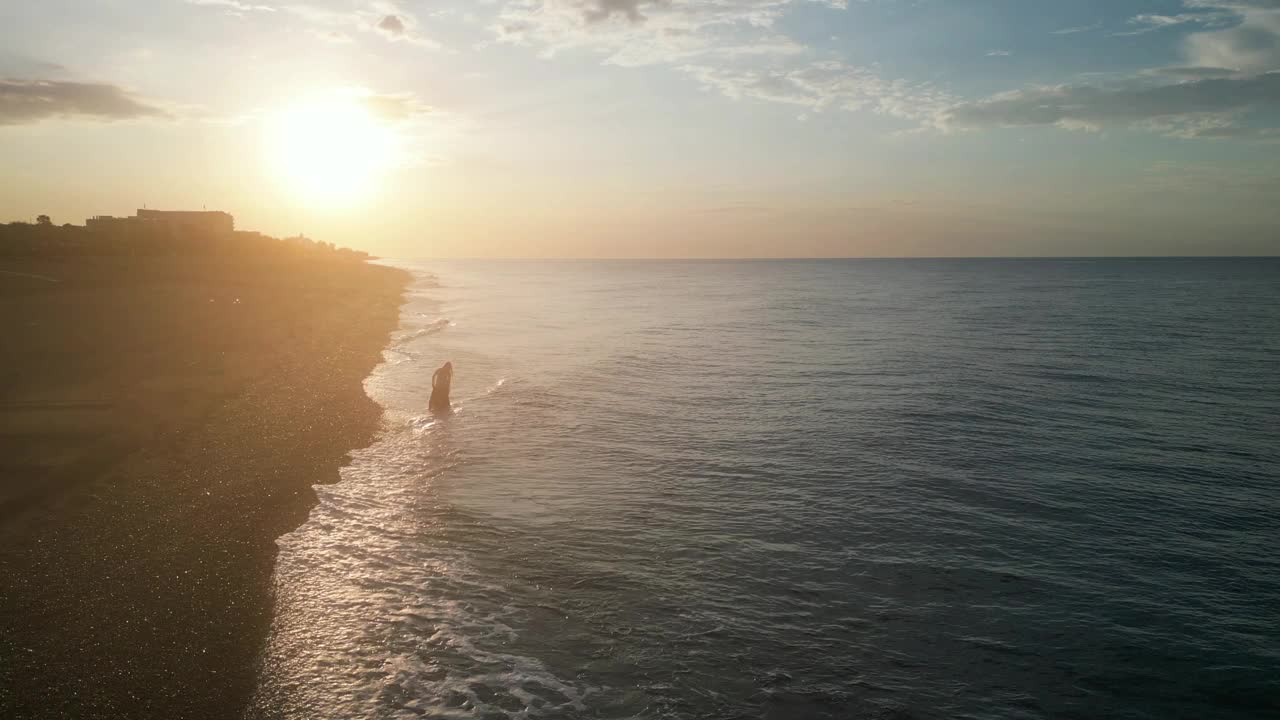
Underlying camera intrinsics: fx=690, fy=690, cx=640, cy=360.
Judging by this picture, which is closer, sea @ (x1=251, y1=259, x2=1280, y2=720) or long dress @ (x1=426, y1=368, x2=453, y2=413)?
sea @ (x1=251, y1=259, x2=1280, y2=720)

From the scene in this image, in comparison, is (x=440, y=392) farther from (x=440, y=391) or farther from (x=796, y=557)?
(x=796, y=557)

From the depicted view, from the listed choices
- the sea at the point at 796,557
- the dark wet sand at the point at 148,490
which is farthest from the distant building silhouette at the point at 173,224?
the sea at the point at 796,557

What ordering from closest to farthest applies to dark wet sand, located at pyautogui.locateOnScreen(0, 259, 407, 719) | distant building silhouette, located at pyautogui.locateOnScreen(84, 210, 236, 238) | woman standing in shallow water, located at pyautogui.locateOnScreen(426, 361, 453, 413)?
dark wet sand, located at pyautogui.locateOnScreen(0, 259, 407, 719), woman standing in shallow water, located at pyautogui.locateOnScreen(426, 361, 453, 413), distant building silhouette, located at pyautogui.locateOnScreen(84, 210, 236, 238)

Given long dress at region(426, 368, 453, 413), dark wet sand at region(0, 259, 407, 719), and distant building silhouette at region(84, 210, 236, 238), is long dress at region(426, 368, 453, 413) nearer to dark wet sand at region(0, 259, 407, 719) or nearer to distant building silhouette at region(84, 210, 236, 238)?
dark wet sand at region(0, 259, 407, 719)

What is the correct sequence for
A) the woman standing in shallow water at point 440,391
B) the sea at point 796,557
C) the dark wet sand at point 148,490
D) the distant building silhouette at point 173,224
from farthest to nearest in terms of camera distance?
the distant building silhouette at point 173,224 < the woman standing in shallow water at point 440,391 < the sea at point 796,557 < the dark wet sand at point 148,490

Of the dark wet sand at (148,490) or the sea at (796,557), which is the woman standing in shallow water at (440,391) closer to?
the sea at (796,557)

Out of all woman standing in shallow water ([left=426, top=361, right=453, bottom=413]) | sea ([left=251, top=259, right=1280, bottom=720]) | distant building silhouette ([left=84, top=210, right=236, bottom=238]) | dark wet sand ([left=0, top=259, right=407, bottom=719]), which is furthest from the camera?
distant building silhouette ([left=84, top=210, right=236, bottom=238])

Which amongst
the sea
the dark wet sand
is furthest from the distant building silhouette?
the sea

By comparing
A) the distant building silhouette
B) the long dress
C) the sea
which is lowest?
the sea
